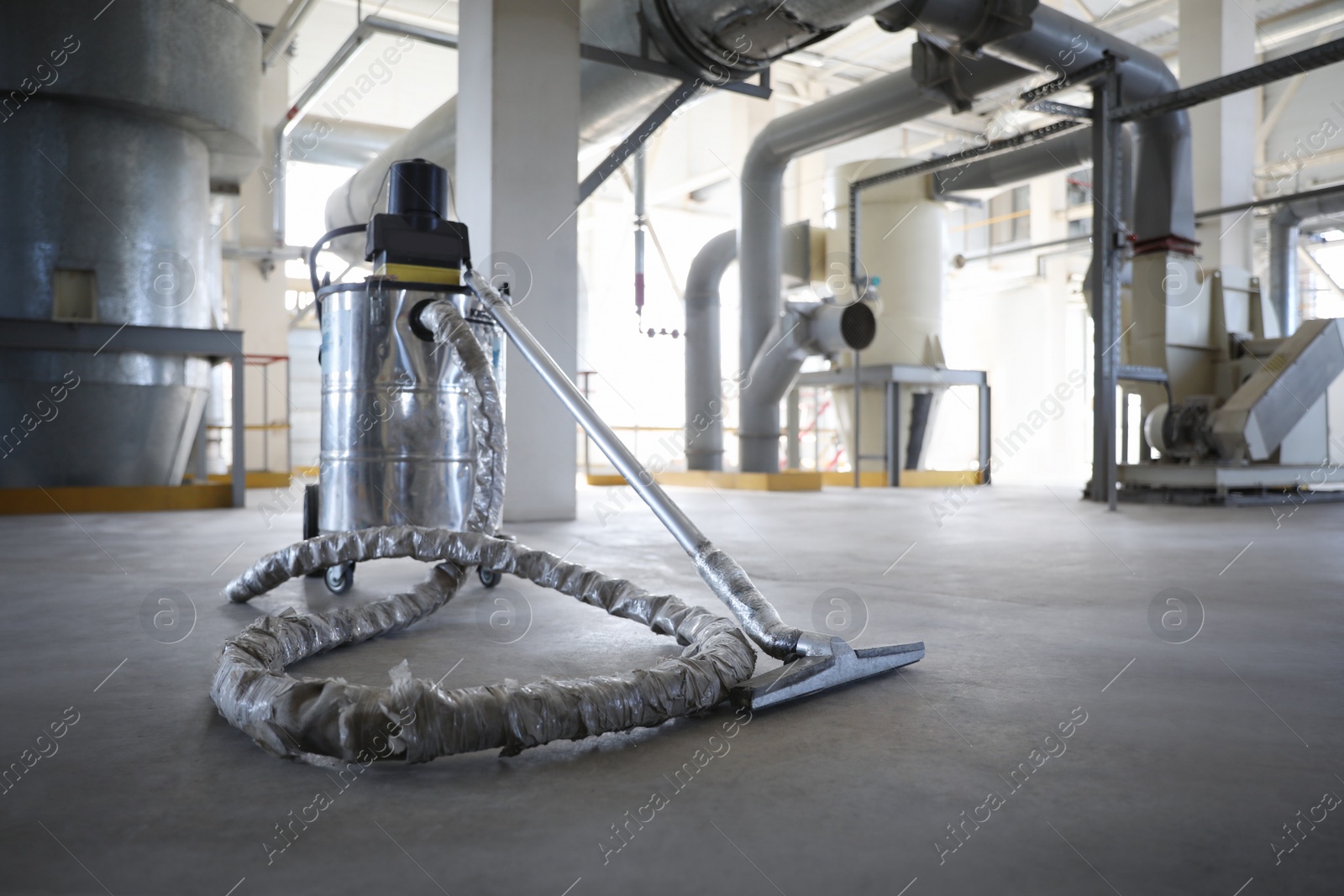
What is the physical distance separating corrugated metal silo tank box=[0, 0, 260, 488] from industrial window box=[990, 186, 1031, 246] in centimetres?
1441

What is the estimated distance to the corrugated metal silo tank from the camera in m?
5.53

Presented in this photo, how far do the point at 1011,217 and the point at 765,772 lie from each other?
17.6 metres

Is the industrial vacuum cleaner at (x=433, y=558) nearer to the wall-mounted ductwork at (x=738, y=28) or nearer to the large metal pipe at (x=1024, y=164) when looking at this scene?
the wall-mounted ductwork at (x=738, y=28)

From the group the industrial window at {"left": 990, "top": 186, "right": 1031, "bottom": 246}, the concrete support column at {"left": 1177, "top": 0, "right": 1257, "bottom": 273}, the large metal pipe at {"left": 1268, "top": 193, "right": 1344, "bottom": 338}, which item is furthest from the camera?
the industrial window at {"left": 990, "top": 186, "right": 1031, "bottom": 246}

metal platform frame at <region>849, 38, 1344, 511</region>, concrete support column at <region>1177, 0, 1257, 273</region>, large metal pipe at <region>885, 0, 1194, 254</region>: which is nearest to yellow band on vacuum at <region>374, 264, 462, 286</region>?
large metal pipe at <region>885, 0, 1194, 254</region>

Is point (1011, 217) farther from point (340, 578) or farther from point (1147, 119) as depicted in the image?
point (340, 578)

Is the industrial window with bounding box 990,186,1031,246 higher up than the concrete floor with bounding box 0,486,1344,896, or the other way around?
the industrial window with bounding box 990,186,1031,246

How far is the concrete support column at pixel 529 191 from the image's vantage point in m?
4.50

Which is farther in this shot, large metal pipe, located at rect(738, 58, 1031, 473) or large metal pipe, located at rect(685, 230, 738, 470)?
large metal pipe, located at rect(685, 230, 738, 470)

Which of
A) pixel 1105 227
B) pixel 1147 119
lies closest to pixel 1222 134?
pixel 1147 119

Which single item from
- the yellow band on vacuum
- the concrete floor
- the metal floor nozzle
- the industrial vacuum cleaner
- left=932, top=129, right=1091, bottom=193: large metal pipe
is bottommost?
→ the concrete floor

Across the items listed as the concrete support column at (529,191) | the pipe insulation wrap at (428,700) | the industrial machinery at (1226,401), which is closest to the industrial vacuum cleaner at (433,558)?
the pipe insulation wrap at (428,700)

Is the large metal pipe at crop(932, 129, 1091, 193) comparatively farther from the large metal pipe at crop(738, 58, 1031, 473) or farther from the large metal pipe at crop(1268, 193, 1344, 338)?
the large metal pipe at crop(1268, 193, 1344, 338)

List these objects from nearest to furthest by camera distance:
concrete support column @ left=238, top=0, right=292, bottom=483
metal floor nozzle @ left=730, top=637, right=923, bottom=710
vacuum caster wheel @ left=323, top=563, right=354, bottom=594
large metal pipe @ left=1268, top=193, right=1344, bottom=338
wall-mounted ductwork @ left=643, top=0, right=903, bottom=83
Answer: metal floor nozzle @ left=730, top=637, right=923, bottom=710
vacuum caster wheel @ left=323, top=563, right=354, bottom=594
wall-mounted ductwork @ left=643, top=0, right=903, bottom=83
large metal pipe @ left=1268, top=193, right=1344, bottom=338
concrete support column @ left=238, top=0, right=292, bottom=483
